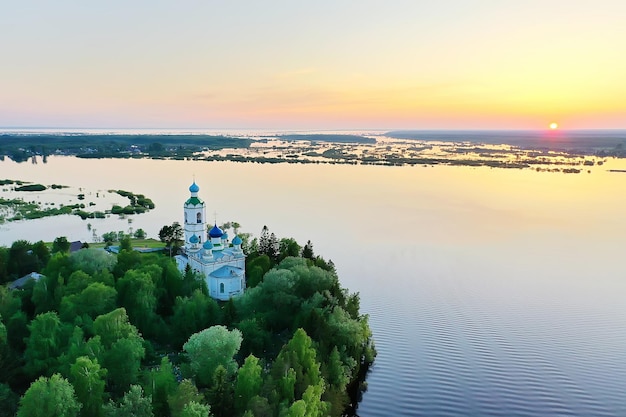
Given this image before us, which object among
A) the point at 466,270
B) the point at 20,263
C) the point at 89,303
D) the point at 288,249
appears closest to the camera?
the point at 89,303

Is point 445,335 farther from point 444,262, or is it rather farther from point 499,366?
point 444,262

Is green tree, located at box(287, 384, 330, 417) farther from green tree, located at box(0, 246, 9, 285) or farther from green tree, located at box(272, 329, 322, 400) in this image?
green tree, located at box(0, 246, 9, 285)

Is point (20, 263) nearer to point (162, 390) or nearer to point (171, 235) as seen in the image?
Answer: point (171, 235)

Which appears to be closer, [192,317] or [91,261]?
[192,317]

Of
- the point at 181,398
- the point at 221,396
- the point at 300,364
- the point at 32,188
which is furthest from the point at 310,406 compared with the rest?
the point at 32,188

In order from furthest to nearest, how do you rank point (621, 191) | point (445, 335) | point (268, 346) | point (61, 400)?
point (621, 191) → point (445, 335) → point (268, 346) → point (61, 400)

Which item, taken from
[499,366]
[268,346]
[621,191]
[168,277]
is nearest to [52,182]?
[168,277]
